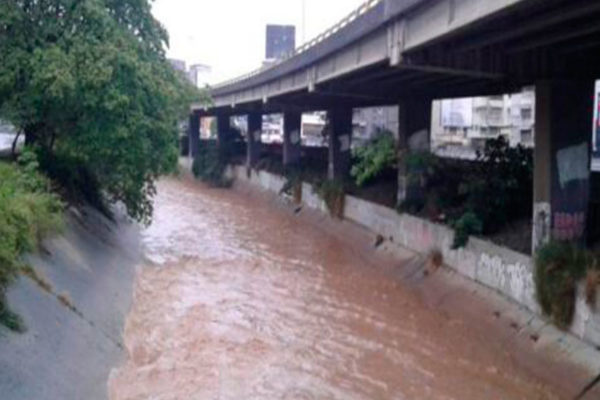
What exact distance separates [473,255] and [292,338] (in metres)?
5.90

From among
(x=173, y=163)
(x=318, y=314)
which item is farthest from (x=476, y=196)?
(x=173, y=163)

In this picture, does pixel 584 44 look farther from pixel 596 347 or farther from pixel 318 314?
pixel 318 314

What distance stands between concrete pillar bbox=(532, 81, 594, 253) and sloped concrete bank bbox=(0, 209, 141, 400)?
385 inches

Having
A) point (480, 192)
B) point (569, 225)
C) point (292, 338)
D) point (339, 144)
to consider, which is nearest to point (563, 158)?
point (569, 225)

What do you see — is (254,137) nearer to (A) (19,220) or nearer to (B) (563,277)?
(B) (563,277)

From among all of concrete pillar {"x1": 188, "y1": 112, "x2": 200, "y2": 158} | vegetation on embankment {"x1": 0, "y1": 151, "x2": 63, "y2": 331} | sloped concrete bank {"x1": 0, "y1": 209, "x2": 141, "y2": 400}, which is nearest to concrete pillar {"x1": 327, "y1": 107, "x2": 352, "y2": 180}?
sloped concrete bank {"x1": 0, "y1": 209, "x2": 141, "y2": 400}

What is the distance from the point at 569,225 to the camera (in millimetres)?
18438

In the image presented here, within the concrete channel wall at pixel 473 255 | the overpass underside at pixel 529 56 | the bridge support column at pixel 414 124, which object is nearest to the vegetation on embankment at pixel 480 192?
the concrete channel wall at pixel 473 255

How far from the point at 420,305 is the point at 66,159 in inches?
500

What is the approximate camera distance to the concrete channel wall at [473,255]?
1527 cm

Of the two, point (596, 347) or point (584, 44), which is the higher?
point (584, 44)

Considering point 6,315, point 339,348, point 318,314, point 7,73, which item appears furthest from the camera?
point 7,73

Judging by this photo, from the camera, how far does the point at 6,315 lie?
1256 cm

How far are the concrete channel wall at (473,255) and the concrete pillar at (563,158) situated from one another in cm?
89
